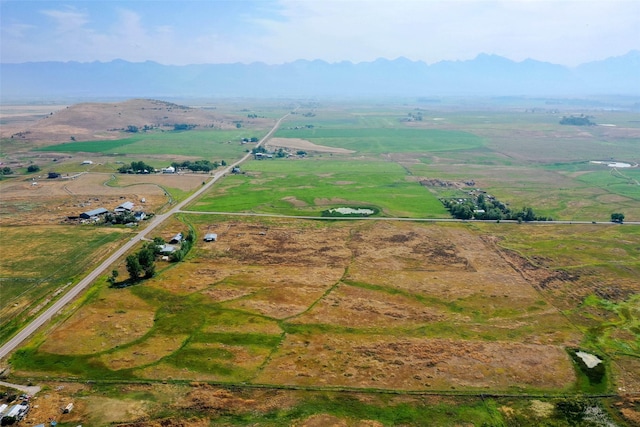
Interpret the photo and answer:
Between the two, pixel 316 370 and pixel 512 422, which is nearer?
pixel 512 422

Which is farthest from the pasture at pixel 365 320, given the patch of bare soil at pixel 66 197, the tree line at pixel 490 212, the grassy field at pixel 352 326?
the patch of bare soil at pixel 66 197

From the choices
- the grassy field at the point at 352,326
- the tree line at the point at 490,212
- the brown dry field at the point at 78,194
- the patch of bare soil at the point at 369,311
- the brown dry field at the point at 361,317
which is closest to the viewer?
the grassy field at the point at 352,326

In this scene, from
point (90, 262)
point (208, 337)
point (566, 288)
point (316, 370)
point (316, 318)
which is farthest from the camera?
point (90, 262)

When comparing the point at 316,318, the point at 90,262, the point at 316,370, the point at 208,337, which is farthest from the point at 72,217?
the point at 316,370

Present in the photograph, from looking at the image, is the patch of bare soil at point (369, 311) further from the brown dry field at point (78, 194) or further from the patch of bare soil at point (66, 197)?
the patch of bare soil at point (66, 197)

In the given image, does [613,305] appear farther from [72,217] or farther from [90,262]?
[72,217]

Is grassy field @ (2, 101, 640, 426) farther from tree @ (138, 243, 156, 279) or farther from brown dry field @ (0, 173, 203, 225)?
brown dry field @ (0, 173, 203, 225)

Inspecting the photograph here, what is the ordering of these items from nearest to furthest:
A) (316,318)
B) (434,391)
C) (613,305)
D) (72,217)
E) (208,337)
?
(434,391) → (208,337) → (316,318) → (613,305) → (72,217)

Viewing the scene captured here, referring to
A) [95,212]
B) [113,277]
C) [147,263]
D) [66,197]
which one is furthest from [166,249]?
[66,197]
